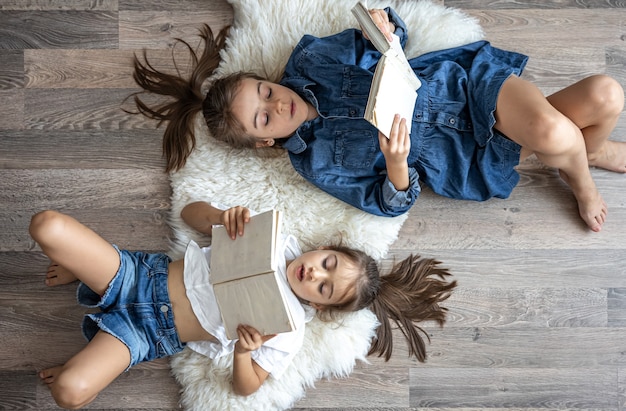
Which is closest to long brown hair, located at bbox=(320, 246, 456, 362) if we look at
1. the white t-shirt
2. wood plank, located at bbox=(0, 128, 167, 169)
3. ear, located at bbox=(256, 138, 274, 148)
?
the white t-shirt

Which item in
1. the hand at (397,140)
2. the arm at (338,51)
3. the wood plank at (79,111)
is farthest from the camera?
the wood plank at (79,111)

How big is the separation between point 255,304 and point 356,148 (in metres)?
0.50

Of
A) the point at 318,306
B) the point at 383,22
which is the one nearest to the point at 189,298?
the point at 318,306

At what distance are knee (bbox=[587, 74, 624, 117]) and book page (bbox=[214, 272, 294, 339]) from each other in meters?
0.87

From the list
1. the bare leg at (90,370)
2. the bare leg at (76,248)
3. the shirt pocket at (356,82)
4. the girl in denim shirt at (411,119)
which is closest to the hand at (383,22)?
the girl in denim shirt at (411,119)

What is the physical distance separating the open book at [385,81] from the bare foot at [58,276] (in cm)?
91

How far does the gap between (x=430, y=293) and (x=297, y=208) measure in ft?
1.38

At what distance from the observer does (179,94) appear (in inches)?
63.9

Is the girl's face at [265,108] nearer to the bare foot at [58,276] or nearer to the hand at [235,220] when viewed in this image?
the hand at [235,220]

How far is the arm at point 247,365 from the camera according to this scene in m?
1.35

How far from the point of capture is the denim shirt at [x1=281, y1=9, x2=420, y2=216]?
5.00ft

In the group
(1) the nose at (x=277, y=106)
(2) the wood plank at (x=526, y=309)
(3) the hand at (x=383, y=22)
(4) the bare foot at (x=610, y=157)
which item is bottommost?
(2) the wood plank at (x=526, y=309)

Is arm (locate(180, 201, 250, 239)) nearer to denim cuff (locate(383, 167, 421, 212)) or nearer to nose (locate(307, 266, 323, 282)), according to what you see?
nose (locate(307, 266, 323, 282))

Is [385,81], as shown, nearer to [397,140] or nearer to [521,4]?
[397,140]
